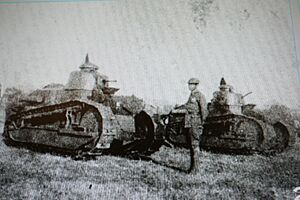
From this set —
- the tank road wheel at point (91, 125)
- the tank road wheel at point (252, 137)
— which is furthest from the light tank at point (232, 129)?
the tank road wheel at point (91, 125)

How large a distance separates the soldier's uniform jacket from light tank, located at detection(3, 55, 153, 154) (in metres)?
0.32

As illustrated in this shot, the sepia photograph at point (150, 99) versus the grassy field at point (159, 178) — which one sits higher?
the sepia photograph at point (150, 99)

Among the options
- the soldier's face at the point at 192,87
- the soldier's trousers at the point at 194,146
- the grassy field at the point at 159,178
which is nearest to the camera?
the grassy field at the point at 159,178

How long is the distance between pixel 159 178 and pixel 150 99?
569 millimetres

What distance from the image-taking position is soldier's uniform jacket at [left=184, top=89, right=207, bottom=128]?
256 centimetres

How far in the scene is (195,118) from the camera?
2.56m

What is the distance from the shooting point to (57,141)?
2.81 meters

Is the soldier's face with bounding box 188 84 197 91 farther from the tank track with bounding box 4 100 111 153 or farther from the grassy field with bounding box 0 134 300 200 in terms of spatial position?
the tank track with bounding box 4 100 111 153

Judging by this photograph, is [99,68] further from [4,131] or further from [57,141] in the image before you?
[4,131]

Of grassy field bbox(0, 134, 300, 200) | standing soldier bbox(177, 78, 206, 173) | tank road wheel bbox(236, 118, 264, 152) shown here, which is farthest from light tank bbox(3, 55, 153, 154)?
tank road wheel bbox(236, 118, 264, 152)

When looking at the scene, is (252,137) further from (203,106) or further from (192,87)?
(192,87)

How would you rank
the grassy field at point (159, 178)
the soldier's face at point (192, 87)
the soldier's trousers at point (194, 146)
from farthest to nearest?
1. the soldier's face at point (192, 87)
2. the soldier's trousers at point (194, 146)
3. the grassy field at point (159, 178)

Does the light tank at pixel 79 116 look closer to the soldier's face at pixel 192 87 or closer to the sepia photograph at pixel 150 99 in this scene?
the sepia photograph at pixel 150 99

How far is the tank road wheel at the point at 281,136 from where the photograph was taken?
2482mm
